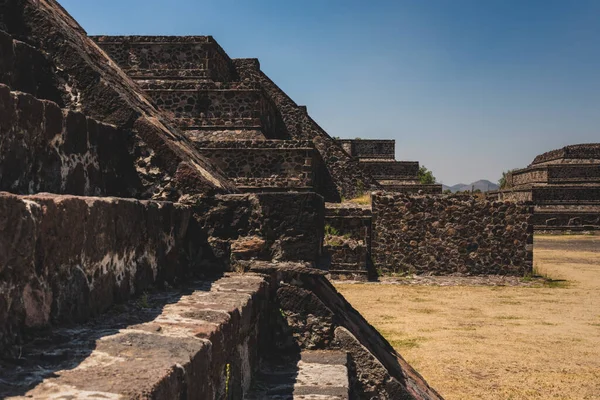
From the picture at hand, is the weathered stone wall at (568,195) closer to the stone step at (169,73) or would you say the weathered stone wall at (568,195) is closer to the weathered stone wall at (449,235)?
the weathered stone wall at (449,235)

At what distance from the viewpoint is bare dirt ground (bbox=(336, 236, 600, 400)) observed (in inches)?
238

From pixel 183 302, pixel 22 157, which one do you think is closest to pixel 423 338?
pixel 183 302

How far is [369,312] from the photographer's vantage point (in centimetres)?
991

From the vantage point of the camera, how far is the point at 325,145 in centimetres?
1958

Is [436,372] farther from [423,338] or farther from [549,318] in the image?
[549,318]

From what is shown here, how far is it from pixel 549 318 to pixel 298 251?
7260 millimetres

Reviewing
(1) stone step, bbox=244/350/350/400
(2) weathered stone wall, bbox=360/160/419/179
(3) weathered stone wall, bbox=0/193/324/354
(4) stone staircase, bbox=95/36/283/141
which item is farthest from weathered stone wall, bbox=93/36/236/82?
(2) weathered stone wall, bbox=360/160/419/179

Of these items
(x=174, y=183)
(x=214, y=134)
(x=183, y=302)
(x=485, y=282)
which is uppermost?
(x=214, y=134)

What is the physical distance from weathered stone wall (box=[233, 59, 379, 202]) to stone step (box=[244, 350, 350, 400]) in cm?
1530

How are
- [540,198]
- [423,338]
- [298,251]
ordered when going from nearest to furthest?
1. [298,251]
2. [423,338]
3. [540,198]

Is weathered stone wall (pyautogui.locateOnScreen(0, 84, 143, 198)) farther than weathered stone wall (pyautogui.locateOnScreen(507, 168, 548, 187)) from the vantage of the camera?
No

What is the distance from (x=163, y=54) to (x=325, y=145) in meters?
6.53

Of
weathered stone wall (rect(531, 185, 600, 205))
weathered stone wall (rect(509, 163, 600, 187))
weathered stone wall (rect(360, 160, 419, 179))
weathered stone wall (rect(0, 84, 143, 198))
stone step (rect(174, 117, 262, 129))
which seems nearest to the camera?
weathered stone wall (rect(0, 84, 143, 198))

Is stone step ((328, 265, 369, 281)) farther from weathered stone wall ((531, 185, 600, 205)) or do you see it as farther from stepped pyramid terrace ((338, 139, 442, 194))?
weathered stone wall ((531, 185, 600, 205))
